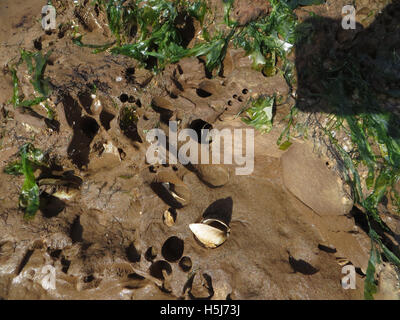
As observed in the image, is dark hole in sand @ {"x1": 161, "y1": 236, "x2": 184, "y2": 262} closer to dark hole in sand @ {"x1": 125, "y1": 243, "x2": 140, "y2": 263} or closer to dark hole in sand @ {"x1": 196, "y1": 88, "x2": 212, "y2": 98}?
dark hole in sand @ {"x1": 125, "y1": 243, "x2": 140, "y2": 263}

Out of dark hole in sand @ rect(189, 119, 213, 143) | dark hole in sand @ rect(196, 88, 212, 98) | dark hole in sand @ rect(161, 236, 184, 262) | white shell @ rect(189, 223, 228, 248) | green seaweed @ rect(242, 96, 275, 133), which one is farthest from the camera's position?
dark hole in sand @ rect(196, 88, 212, 98)

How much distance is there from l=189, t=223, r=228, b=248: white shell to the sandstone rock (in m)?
1.06

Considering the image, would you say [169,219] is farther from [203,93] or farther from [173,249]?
[203,93]

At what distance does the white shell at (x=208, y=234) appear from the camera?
2.48 metres

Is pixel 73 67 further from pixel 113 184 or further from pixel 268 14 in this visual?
pixel 268 14

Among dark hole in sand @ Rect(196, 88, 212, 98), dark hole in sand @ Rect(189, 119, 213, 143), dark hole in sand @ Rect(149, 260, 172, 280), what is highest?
dark hole in sand @ Rect(196, 88, 212, 98)

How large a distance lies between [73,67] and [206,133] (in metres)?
2.20

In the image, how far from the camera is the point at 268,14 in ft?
10.4

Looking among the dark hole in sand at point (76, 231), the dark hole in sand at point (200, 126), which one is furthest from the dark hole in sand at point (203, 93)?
the dark hole in sand at point (76, 231)

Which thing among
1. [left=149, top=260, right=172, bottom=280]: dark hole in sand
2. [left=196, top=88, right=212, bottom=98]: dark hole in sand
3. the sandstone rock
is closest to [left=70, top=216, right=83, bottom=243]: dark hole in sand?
[left=149, top=260, right=172, bottom=280]: dark hole in sand

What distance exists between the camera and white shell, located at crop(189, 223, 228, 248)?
97.7 inches

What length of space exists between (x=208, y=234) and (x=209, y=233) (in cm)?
2

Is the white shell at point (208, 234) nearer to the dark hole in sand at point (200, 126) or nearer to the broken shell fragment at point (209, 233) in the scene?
the broken shell fragment at point (209, 233)

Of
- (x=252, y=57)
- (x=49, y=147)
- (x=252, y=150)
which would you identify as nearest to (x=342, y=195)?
(x=252, y=150)
